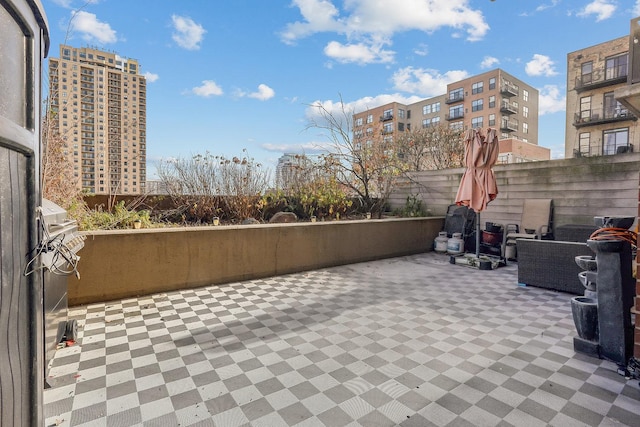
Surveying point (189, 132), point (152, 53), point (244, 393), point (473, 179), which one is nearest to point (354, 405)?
point (244, 393)

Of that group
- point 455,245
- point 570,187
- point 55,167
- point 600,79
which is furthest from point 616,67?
point 55,167

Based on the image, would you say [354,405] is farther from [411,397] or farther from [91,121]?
[91,121]

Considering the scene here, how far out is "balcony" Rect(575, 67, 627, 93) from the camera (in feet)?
55.1

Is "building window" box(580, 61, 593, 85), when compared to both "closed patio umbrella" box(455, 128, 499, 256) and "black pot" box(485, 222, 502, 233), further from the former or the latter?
"closed patio umbrella" box(455, 128, 499, 256)

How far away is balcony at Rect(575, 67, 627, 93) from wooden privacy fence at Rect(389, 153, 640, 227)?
16700 mm

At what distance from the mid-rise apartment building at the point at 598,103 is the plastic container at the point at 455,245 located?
53.2 feet

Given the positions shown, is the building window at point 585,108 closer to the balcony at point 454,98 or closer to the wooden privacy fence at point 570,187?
the balcony at point 454,98

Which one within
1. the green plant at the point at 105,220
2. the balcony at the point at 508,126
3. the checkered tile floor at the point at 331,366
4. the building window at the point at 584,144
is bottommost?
the checkered tile floor at the point at 331,366

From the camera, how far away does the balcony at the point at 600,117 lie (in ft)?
54.4

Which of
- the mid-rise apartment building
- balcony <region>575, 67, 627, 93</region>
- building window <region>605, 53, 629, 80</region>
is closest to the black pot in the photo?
the mid-rise apartment building

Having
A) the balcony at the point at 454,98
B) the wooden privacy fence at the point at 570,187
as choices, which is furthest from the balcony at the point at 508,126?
the wooden privacy fence at the point at 570,187

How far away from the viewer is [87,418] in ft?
5.50

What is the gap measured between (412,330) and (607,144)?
2175 cm

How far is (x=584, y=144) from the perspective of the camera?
1831 centimetres
